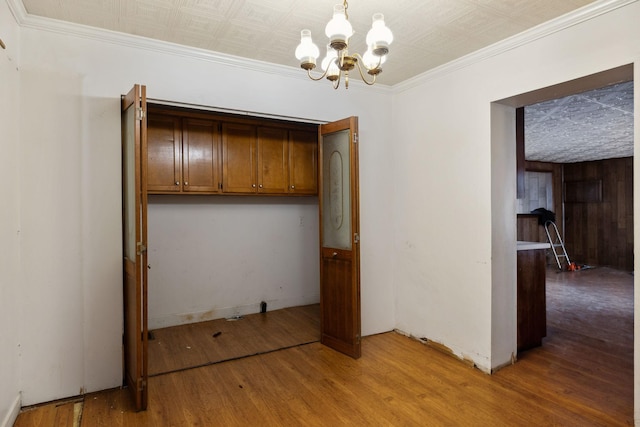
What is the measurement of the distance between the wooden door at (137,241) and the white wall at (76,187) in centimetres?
21

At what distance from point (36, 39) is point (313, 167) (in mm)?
2877

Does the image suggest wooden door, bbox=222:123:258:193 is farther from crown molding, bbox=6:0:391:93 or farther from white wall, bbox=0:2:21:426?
white wall, bbox=0:2:21:426

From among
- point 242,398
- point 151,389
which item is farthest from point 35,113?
point 242,398

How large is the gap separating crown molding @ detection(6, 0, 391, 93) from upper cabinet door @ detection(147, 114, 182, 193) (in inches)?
41.6

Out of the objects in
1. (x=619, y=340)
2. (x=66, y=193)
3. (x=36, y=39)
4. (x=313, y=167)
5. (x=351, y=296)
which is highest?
(x=36, y=39)

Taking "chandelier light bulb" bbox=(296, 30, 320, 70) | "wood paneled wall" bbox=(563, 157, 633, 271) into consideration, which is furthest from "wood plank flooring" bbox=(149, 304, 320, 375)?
"wood paneled wall" bbox=(563, 157, 633, 271)

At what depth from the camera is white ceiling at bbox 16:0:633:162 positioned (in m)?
2.27

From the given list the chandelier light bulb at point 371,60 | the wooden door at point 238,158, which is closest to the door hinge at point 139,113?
the chandelier light bulb at point 371,60

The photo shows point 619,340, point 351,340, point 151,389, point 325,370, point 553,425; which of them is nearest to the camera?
point 553,425

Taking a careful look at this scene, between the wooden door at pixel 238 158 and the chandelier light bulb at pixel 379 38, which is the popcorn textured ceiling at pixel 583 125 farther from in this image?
the wooden door at pixel 238 158

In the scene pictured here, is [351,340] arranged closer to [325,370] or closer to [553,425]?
[325,370]

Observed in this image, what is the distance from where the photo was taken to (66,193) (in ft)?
8.34

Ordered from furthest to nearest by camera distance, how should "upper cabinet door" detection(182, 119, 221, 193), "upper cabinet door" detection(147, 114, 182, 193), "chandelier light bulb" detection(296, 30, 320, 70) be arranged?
"upper cabinet door" detection(182, 119, 221, 193) → "upper cabinet door" detection(147, 114, 182, 193) → "chandelier light bulb" detection(296, 30, 320, 70)

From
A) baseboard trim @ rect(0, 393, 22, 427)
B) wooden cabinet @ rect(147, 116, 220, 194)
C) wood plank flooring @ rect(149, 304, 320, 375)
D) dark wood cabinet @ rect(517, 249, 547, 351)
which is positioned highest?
wooden cabinet @ rect(147, 116, 220, 194)
